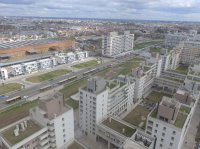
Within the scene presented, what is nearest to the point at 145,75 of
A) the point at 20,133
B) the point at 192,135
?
the point at 192,135

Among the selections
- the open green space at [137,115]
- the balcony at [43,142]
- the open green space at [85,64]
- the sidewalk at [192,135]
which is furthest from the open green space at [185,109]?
the open green space at [85,64]

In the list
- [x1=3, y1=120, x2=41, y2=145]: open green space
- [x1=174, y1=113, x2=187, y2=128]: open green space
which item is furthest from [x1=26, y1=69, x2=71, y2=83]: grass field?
[x1=174, y1=113, x2=187, y2=128]: open green space

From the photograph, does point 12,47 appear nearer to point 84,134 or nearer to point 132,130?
point 84,134

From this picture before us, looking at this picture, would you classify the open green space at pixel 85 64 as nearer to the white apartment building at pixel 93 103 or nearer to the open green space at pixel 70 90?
the open green space at pixel 70 90

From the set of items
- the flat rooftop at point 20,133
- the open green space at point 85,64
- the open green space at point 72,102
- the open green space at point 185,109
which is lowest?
the open green space at point 72,102

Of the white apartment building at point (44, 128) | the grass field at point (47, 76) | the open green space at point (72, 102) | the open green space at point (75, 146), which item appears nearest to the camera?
the white apartment building at point (44, 128)

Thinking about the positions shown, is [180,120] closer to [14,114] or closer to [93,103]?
[93,103]

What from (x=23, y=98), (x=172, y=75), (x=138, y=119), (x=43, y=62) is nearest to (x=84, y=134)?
(x=138, y=119)

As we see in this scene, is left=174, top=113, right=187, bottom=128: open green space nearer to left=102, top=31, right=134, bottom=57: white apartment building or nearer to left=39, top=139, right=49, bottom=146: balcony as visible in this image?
left=39, top=139, right=49, bottom=146: balcony
